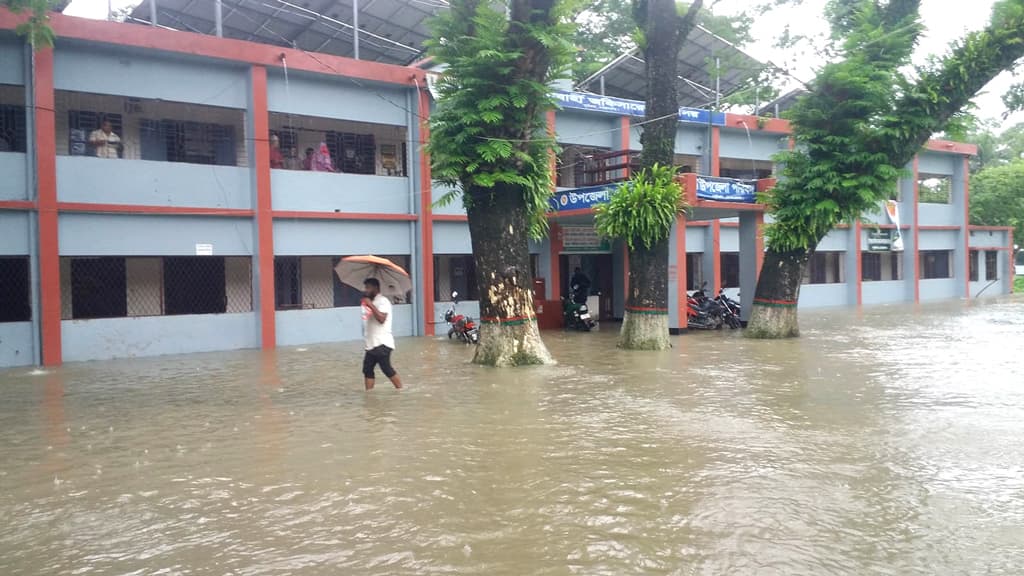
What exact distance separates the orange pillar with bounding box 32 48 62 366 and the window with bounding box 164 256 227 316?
86.8 inches

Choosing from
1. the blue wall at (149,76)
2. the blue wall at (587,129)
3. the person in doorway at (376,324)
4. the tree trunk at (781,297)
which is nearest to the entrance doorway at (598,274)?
the blue wall at (587,129)

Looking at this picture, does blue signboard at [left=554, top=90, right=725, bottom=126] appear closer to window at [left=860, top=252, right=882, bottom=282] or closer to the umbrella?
window at [left=860, top=252, right=882, bottom=282]

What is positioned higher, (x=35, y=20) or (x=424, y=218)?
(x=35, y=20)

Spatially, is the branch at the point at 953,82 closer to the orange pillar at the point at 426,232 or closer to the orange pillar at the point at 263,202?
the orange pillar at the point at 426,232

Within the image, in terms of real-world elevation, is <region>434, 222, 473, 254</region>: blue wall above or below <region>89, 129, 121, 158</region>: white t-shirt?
below

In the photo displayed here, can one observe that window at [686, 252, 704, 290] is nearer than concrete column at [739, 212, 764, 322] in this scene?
No

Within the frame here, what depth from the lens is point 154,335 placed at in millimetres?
14844

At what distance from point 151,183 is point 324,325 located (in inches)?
181

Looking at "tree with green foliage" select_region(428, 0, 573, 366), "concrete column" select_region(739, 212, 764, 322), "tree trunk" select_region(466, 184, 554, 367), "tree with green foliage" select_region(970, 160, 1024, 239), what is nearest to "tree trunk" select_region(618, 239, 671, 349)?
"tree with green foliage" select_region(428, 0, 573, 366)

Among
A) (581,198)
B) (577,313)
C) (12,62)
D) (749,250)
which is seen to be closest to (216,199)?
(12,62)

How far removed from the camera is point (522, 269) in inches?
482

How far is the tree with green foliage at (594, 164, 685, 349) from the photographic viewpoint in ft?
45.8

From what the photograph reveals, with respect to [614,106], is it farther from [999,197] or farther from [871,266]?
[999,197]

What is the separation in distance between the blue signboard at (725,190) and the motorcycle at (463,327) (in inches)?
220
